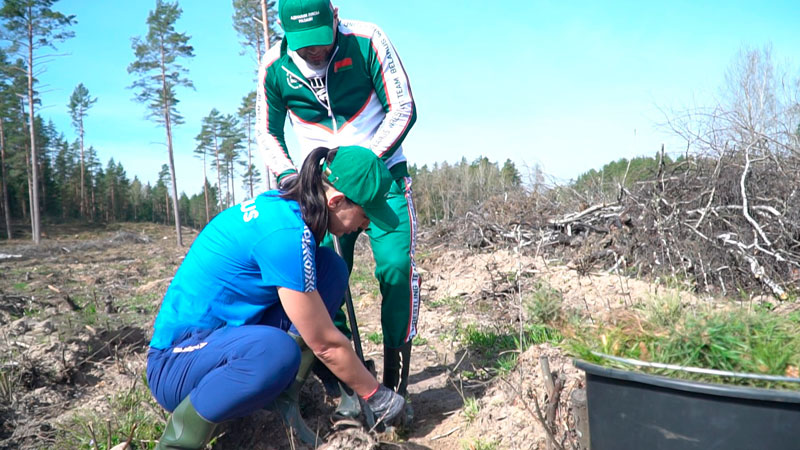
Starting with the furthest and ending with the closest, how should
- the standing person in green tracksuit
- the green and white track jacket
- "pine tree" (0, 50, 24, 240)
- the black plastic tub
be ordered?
"pine tree" (0, 50, 24, 240)
the green and white track jacket
the standing person in green tracksuit
the black plastic tub

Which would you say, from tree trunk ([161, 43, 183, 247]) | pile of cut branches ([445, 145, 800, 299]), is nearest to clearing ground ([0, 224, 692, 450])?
pile of cut branches ([445, 145, 800, 299])

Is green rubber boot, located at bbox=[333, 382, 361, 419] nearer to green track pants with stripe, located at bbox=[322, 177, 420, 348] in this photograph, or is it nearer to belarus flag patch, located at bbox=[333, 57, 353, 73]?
green track pants with stripe, located at bbox=[322, 177, 420, 348]

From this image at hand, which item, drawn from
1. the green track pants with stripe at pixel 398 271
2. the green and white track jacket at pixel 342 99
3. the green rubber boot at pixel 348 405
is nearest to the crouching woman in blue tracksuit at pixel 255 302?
the green rubber boot at pixel 348 405

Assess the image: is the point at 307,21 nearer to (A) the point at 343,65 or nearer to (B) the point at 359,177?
(A) the point at 343,65

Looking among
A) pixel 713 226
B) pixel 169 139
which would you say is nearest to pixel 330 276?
pixel 713 226

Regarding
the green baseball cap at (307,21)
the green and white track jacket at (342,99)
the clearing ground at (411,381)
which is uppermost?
the green baseball cap at (307,21)

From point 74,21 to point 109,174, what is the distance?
39.9 m

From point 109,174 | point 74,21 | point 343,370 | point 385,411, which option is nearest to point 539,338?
point 385,411

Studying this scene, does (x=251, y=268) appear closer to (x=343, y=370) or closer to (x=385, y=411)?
(x=343, y=370)

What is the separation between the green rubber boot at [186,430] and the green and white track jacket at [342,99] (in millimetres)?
1315

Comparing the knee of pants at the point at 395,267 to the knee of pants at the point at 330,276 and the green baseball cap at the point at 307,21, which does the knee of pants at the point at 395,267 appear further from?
the green baseball cap at the point at 307,21

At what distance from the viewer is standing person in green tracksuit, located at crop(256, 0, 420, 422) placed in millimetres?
2566

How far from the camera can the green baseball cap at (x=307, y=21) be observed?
8.04 ft

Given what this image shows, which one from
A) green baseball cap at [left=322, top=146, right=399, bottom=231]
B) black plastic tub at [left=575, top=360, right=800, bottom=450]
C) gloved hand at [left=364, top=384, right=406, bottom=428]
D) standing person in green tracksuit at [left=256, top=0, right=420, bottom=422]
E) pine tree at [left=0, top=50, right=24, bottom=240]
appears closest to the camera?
black plastic tub at [left=575, top=360, right=800, bottom=450]
